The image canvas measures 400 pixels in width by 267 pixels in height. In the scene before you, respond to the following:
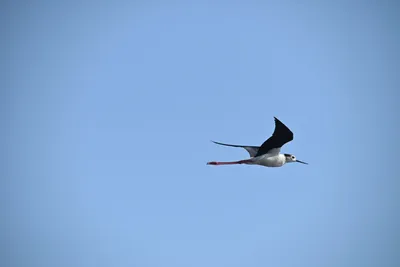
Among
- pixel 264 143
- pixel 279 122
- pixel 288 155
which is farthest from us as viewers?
pixel 288 155

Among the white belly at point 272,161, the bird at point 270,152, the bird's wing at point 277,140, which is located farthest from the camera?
the white belly at point 272,161

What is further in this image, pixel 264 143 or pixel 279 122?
pixel 264 143

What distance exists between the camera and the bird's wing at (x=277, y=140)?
17.1m

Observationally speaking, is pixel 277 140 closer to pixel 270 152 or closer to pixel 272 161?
pixel 270 152

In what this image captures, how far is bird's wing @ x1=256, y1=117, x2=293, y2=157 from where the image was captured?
56.0 feet

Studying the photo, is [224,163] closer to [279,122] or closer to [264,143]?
[264,143]

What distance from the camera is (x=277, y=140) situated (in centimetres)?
1828

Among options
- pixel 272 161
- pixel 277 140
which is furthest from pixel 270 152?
pixel 277 140

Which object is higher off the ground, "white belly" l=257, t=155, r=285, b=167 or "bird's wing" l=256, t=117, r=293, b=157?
"bird's wing" l=256, t=117, r=293, b=157

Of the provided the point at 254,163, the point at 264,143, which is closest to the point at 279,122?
the point at 264,143

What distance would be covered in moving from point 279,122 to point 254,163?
3.55 metres

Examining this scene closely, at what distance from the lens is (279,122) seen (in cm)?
1648

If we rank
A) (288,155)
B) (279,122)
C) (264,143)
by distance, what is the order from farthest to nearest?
(288,155) < (264,143) < (279,122)

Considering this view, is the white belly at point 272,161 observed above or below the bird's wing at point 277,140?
below
